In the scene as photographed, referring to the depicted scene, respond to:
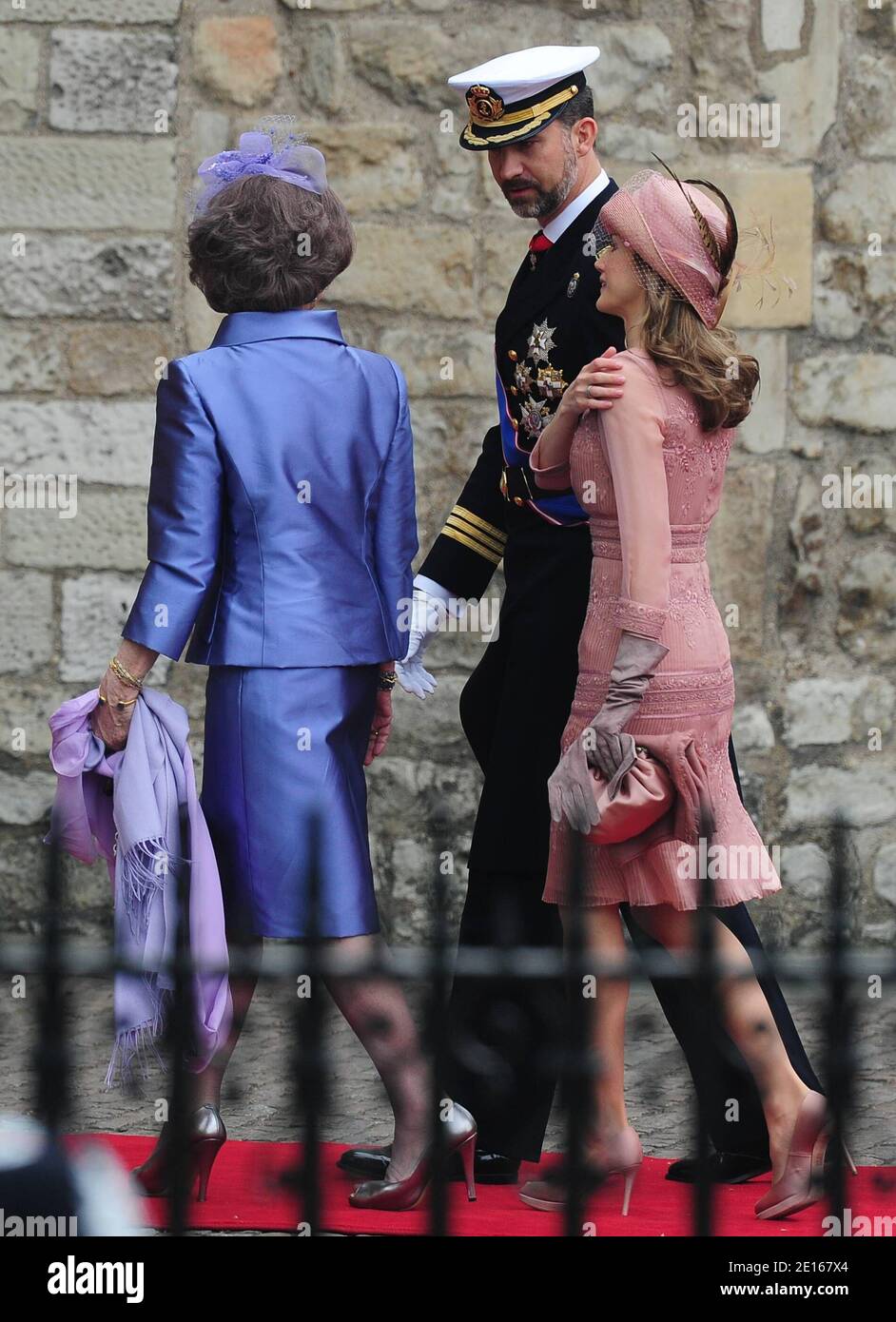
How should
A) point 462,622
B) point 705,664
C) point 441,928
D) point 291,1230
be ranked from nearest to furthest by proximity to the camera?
1. point 441,928
2. point 291,1230
3. point 705,664
4. point 462,622

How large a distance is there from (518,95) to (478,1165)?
1.83 metres

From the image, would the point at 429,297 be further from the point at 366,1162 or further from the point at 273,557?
the point at 366,1162

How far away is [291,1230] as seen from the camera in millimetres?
3039

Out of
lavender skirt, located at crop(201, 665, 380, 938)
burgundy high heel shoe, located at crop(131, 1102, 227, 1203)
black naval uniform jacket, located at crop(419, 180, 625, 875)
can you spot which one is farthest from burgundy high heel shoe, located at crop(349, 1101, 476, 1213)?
black naval uniform jacket, located at crop(419, 180, 625, 875)

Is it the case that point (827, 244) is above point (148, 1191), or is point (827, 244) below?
above

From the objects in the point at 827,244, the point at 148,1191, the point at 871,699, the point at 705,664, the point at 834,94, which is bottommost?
the point at 148,1191

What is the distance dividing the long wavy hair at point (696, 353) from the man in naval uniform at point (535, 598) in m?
0.25

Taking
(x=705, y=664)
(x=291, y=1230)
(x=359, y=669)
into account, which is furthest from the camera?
(x=359, y=669)

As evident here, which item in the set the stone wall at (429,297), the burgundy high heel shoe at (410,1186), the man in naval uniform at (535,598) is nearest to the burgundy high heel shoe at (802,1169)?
the man in naval uniform at (535,598)

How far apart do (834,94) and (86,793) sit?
3.05 meters

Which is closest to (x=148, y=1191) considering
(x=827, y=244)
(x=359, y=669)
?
(x=359, y=669)

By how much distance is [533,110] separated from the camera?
3432 mm

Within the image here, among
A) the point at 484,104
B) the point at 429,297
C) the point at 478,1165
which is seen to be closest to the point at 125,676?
the point at 478,1165

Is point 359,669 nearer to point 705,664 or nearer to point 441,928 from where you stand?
point 705,664
